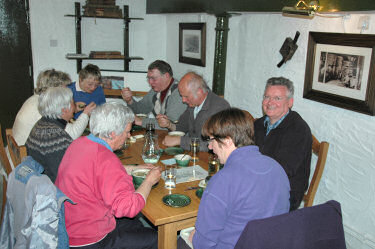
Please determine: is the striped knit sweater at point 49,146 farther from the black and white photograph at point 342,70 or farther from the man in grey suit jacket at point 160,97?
the black and white photograph at point 342,70

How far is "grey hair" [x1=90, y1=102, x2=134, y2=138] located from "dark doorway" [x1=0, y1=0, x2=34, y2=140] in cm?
363

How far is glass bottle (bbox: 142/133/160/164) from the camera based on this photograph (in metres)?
2.51

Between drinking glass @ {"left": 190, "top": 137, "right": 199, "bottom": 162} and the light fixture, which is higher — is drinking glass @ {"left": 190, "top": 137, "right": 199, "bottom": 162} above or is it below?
below

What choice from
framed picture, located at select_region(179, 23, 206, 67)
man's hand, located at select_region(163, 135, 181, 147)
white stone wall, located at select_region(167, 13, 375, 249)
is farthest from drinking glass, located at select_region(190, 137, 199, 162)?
framed picture, located at select_region(179, 23, 206, 67)

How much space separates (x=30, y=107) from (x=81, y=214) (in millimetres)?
1505

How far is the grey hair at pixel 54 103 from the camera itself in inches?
93.3

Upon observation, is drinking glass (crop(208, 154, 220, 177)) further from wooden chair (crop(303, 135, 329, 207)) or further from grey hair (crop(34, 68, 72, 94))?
grey hair (crop(34, 68, 72, 94))

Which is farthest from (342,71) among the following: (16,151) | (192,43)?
(192,43)

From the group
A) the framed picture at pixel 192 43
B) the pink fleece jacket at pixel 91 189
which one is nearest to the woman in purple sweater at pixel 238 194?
the pink fleece jacket at pixel 91 189

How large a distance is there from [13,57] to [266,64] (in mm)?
3520

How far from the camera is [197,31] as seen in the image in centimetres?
473

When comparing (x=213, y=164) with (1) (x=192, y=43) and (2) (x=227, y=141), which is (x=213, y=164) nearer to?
(2) (x=227, y=141)

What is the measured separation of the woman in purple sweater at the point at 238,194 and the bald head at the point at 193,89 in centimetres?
141

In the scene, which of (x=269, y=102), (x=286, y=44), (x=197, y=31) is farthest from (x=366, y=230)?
(x=197, y=31)
